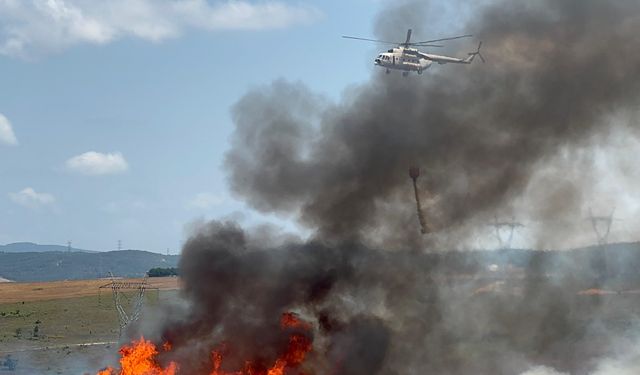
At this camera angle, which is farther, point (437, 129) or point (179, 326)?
point (437, 129)

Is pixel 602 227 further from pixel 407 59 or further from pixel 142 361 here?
pixel 142 361

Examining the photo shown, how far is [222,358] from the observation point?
3984cm

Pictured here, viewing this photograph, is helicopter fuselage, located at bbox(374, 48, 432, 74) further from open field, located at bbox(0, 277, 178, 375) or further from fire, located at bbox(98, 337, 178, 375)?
fire, located at bbox(98, 337, 178, 375)

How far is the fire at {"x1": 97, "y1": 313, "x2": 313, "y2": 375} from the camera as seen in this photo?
129ft

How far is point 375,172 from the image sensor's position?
47.0 metres

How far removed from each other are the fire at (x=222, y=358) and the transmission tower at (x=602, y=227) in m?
31.6

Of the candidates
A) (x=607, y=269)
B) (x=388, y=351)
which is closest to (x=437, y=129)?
(x=388, y=351)

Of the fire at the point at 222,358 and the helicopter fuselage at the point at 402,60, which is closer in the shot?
the fire at the point at 222,358

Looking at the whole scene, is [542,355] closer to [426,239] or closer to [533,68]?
[426,239]

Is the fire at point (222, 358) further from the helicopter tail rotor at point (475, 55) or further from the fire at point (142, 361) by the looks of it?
the helicopter tail rotor at point (475, 55)

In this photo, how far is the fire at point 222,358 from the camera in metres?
39.2

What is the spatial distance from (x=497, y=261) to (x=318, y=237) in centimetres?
2789

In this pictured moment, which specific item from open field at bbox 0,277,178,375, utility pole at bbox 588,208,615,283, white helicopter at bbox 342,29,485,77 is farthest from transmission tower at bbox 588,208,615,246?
open field at bbox 0,277,178,375

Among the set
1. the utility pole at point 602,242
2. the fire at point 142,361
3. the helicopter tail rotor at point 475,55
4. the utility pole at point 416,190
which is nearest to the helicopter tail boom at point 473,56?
the helicopter tail rotor at point 475,55
